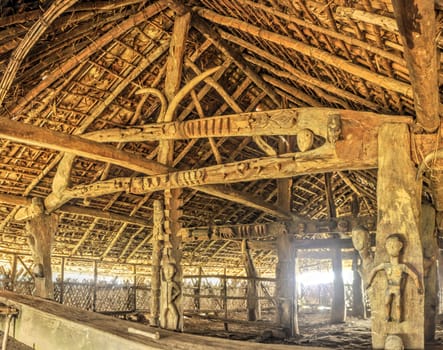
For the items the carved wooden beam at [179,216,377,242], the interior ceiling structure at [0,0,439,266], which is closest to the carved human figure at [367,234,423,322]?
the interior ceiling structure at [0,0,439,266]

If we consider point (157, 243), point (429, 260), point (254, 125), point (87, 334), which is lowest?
point (87, 334)

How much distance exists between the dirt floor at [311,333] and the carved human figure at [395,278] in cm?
332

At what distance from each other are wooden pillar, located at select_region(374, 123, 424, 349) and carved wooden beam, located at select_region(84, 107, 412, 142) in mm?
574

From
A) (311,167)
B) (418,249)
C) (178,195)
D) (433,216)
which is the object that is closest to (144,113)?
(178,195)

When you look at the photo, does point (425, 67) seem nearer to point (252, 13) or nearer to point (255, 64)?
point (252, 13)

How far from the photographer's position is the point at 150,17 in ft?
24.8

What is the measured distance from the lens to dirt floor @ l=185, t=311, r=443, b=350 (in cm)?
866

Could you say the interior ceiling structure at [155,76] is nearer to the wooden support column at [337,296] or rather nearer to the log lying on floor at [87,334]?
the wooden support column at [337,296]

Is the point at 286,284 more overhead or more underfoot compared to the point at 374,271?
more underfoot

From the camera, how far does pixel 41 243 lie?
355 inches

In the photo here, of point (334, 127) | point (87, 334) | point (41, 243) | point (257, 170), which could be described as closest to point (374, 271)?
point (334, 127)

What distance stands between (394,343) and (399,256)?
79 centimetres

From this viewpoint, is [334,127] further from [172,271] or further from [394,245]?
[172,271]

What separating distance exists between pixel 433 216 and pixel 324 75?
11.2 ft
